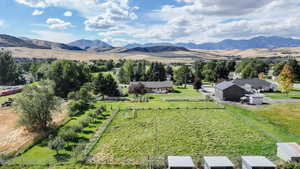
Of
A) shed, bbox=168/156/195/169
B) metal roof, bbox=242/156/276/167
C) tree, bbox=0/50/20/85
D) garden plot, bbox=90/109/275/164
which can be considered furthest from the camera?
tree, bbox=0/50/20/85

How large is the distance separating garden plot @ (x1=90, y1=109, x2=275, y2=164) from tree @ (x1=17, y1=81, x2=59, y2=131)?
333 inches

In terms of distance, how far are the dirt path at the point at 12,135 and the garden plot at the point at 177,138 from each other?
871 centimetres

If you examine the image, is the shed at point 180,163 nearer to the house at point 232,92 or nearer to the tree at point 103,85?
the house at point 232,92

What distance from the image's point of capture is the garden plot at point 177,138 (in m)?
17.6

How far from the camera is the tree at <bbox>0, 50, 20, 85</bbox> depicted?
2473 inches

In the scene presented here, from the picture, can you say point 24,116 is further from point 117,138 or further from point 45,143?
point 117,138

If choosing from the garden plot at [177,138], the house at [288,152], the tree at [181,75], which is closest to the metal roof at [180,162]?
the garden plot at [177,138]

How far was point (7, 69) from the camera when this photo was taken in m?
63.5

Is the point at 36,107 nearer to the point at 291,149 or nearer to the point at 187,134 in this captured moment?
the point at 187,134

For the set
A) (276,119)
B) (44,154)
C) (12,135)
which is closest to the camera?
(44,154)

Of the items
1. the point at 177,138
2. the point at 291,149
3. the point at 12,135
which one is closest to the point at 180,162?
the point at 177,138

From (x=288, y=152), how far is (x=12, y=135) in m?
30.1

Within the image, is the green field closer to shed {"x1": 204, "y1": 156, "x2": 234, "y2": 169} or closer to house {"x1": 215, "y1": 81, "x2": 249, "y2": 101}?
shed {"x1": 204, "y1": 156, "x2": 234, "y2": 169}

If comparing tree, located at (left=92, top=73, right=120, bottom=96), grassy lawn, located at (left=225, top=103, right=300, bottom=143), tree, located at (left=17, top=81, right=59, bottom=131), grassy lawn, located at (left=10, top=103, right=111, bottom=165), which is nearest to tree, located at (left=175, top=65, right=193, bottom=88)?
tree, located at (left=92, top=73, right=120, bottom=96)
